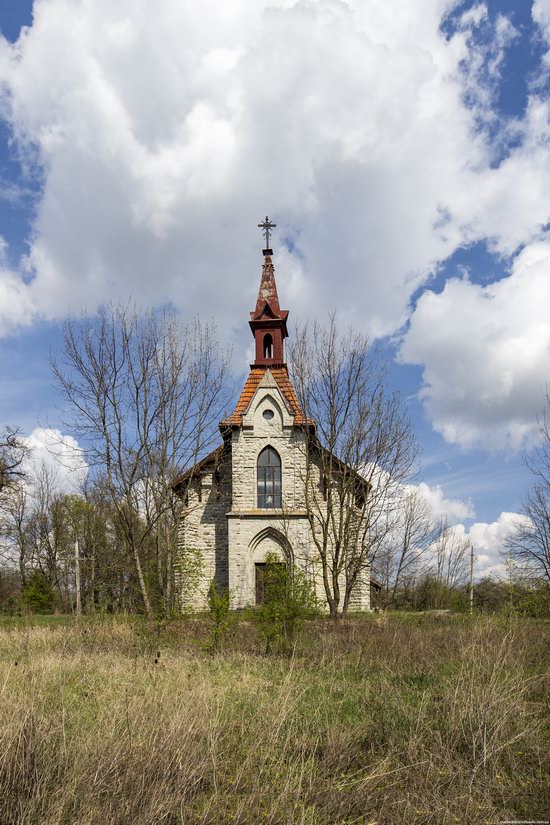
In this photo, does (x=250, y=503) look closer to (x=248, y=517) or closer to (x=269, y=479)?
(x=248, y=517)

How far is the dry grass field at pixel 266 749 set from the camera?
12.6 feet

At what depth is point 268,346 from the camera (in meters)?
27.1

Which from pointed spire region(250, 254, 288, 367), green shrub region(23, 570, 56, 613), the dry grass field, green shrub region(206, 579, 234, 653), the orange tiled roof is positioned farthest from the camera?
green shrub region(23, 570, 56, 613)

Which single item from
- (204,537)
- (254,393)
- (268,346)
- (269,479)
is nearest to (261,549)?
(204,537)

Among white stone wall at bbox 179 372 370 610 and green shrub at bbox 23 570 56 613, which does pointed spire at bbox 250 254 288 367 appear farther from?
green shrub at bbox 23 570 56 613

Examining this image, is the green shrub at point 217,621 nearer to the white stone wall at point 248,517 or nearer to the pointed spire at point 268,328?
the white stone wall at point 248,517

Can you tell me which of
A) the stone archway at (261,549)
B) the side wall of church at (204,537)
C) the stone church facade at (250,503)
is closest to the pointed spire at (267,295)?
the stone church facade at (250,503)

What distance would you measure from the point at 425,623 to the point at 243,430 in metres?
10.7

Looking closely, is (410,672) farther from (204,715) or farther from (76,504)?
(76,504)

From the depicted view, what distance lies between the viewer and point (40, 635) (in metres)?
11.9

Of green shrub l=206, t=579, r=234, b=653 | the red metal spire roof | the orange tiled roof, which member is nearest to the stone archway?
the orange tiled roof

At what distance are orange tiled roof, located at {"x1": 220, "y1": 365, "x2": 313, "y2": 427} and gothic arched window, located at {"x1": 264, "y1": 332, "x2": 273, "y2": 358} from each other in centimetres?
85

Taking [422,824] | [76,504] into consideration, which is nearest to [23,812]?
[422,824]

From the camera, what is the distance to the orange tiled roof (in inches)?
936
